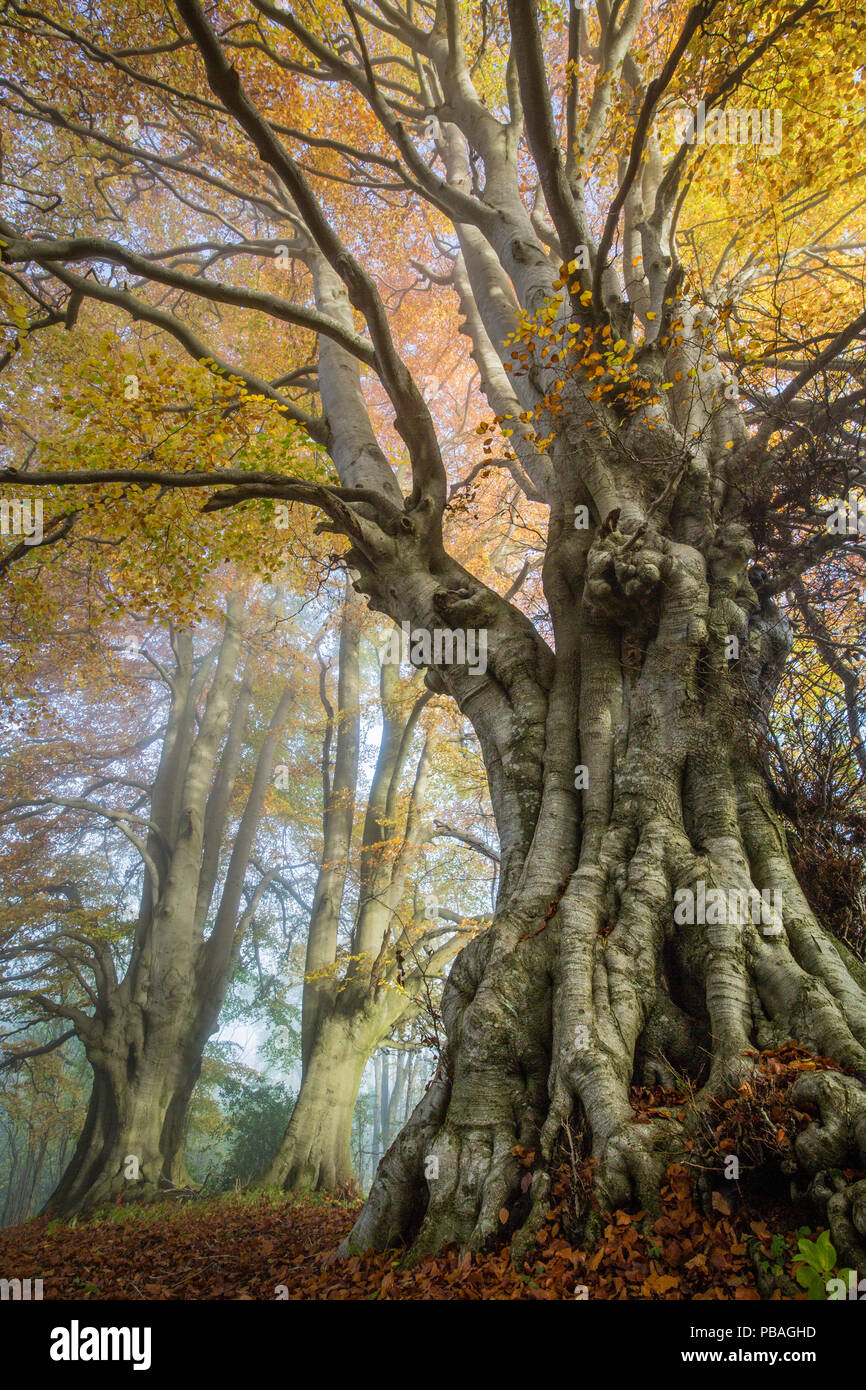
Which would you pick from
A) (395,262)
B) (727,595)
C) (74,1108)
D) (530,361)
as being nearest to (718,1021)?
(727,595)

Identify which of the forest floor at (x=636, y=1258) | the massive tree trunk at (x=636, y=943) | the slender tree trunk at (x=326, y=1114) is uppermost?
the massive tree trunk at (x=636, y=943)

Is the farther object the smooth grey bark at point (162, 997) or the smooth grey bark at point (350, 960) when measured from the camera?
the smooth grey bark at point (162, 997)

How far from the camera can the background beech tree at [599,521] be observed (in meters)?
3.11

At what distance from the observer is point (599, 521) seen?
16.7 ft

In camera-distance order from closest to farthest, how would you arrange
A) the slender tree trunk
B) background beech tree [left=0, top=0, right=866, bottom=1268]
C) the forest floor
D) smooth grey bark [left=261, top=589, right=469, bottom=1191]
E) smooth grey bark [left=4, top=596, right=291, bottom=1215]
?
the forest floor < background beech tree [left=0, top=0, right=866, bottom=1268] < the slender tree trunk < smooth grey bark [left=261, top=589, right=469, bottom=1191] < smooth grey bark [left=4, top=596, right=291, bottom=1215]

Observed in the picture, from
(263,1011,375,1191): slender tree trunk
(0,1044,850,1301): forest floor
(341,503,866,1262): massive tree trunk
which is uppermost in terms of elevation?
(341,503,866,1262): massive tree trunk

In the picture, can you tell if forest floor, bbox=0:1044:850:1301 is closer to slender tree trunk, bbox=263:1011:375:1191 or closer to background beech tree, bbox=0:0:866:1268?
background beech tree, bbox=0:0:866:1268

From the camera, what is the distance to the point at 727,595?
461 cm

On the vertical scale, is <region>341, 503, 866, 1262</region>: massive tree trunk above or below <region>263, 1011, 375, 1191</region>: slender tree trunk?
above

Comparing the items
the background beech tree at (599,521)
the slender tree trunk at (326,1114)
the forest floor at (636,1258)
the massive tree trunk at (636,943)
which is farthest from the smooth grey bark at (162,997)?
the massive tree trunk at (636,943)

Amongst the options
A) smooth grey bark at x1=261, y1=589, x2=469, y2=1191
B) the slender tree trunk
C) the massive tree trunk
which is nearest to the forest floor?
the massive tree trunk

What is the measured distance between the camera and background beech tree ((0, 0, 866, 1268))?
3.11m

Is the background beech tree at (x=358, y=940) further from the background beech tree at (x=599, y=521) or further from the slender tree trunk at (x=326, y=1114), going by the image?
the background beech tree at (x=599, y=521)

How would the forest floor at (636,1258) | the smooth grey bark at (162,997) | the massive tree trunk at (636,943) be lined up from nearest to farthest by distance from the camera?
the forest floor at (636,1258), the massive tree trunk at (636,943), the smooth grey bark at (162,997)
